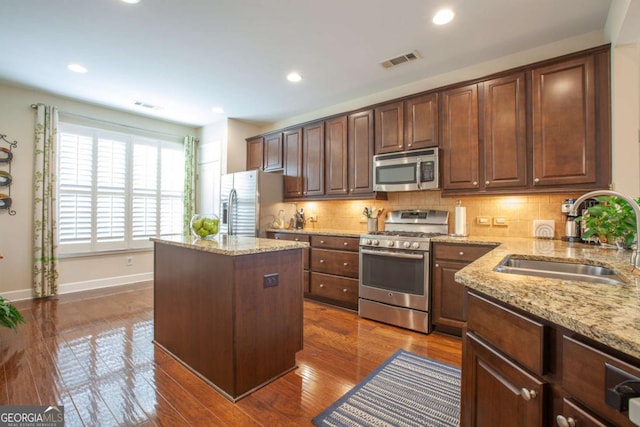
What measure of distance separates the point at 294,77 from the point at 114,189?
3.34m

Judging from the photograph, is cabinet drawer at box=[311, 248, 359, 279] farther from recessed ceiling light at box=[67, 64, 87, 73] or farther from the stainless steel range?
recessed ceiling light at box=[67, 64, 87, 73]

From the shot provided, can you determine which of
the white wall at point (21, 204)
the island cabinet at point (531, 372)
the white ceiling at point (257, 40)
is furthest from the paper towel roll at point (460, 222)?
the white wall at point (21, 204)

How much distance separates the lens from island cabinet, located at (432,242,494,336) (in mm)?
2668

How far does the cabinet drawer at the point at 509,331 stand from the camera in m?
0.83

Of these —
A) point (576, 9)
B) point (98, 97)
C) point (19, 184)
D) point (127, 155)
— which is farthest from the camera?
point (127, 155)

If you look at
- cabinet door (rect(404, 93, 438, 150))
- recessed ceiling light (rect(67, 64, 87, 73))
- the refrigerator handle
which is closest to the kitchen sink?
cabinet door (rect(404, 93, 438, 150))

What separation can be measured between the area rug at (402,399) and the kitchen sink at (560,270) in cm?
93

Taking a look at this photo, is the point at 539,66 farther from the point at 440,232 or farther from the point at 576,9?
the point at 440,232

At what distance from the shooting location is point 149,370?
7.22ft

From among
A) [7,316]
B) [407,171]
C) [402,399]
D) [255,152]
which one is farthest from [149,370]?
[255,152]

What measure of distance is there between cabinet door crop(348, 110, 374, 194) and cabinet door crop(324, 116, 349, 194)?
0.24ft

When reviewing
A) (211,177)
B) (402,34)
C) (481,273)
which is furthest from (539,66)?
(211,177)

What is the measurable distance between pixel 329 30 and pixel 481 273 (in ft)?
7.68

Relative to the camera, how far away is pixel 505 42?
2711 millimetres
